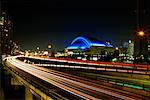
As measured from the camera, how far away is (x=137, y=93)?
29.1 meters

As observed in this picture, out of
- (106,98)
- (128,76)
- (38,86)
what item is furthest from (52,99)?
(128,76)

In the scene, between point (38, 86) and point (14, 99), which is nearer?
point (38, 86)

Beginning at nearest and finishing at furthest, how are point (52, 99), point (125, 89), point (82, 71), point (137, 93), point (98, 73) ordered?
point (52, 99) → point (137, 93) → point (125, 89) → point (98, 73) → point (82, 71)

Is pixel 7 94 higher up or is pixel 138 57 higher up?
pixel 138 57

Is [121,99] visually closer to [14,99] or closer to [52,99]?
[52,99]

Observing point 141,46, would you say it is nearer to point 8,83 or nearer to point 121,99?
point 8,83

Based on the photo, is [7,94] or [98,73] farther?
[7,94]

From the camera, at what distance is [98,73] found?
53.4 meters

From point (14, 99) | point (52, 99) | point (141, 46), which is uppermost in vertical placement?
point (141, 46)

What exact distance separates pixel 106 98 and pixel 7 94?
49.6 metres

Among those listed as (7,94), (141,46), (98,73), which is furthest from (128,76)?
(141,46)

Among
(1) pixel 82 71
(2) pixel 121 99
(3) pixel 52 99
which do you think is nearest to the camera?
(2) pixel 121 99

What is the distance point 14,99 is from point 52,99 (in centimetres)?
4240

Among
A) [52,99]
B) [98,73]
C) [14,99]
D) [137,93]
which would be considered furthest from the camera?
[14,99]
